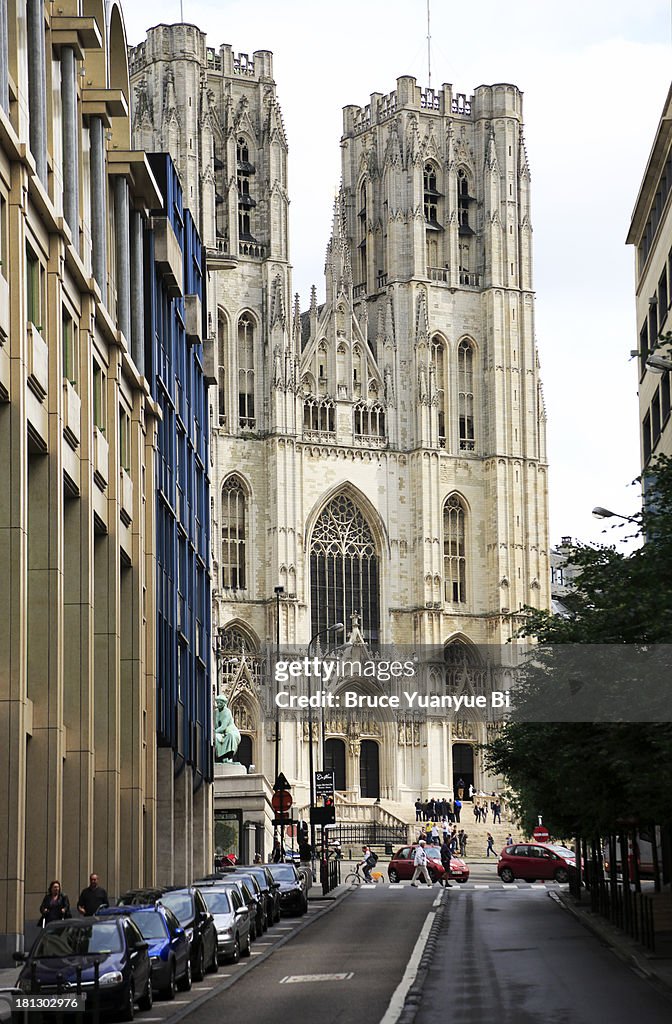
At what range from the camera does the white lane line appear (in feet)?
70.5

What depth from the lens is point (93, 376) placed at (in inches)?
1451

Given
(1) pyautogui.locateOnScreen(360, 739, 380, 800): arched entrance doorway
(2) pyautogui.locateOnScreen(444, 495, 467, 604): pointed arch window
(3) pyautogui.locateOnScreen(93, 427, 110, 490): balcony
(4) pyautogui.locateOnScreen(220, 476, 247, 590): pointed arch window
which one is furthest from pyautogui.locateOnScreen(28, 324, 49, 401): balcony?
(2) pyautogui.locateOnScreen(444, 495, 467, 604): pointed arch window

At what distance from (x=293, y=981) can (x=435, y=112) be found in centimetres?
7965

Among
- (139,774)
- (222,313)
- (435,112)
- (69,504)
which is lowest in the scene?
(139,774)

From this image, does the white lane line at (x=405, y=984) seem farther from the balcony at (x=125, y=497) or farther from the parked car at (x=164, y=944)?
the balcony at (x=125, y=497)

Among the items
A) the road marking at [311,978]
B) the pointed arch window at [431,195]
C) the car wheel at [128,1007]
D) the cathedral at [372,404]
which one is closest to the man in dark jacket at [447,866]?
the cathedral at [372,404]

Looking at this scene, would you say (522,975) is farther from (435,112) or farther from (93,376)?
(435,112)

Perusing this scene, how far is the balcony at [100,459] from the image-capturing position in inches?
1431

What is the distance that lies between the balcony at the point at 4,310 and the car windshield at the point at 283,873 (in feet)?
62.6

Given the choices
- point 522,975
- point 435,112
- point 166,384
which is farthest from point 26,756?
point 435,112

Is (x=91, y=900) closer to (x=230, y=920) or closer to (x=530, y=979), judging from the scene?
(x=230, y=920)

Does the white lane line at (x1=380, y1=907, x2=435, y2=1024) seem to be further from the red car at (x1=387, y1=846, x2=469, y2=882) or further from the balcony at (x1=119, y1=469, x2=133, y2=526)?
the red car at (x1=387, y1=846, x2=469, y2=882)

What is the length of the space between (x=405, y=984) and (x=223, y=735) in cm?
4496

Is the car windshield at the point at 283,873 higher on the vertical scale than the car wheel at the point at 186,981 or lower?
higher
